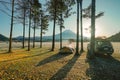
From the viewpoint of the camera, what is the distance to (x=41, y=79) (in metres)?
10.2

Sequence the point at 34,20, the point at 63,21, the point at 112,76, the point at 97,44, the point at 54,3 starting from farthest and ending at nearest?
the point at 34,20
the point at 63,21
the point at 54,3
the point at 97,44
the point at 112,76

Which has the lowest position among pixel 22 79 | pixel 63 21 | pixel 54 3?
pixel 22 79

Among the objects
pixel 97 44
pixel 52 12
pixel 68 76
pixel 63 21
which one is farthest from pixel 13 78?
pixel 63 21

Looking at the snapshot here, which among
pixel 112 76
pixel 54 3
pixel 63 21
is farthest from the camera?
pixel 63 21

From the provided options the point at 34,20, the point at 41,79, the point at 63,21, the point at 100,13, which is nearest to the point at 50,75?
the point at 41,79

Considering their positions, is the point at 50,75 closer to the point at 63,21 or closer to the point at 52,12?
the point at 52,12

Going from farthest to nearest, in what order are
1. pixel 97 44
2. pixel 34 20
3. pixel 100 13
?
pixel 34 20 < pixel 100 13 < pixel 97 44

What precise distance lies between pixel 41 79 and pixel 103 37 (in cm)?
1579

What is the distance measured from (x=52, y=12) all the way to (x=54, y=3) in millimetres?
3634

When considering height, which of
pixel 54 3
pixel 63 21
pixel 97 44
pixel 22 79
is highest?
pixel 54 3

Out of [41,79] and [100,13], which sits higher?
[100,13]

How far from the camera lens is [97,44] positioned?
23500 millimetres

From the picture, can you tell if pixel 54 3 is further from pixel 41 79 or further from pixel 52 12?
pixel 41 79

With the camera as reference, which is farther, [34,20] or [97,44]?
[34,20]
